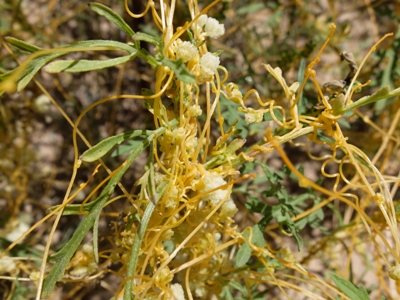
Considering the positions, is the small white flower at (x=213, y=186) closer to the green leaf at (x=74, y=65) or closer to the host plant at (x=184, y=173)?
the host plant at (x=184, y=173)

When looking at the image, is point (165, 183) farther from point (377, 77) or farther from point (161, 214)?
point (377, 77)

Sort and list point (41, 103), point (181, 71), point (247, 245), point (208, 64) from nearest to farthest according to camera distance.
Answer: point (181, 71)
point (208, 64)
point (247, 245)
point (41, 103)

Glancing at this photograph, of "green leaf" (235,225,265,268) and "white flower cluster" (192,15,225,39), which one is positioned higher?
"white flower cluster" (192,15,225,39)

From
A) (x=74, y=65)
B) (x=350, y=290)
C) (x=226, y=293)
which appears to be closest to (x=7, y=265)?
(x=226, y=293)

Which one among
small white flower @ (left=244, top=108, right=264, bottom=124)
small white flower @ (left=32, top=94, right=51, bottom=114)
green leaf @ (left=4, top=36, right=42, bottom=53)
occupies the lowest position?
small white flower @ (left=32, top=94, right=51, bottom=114)

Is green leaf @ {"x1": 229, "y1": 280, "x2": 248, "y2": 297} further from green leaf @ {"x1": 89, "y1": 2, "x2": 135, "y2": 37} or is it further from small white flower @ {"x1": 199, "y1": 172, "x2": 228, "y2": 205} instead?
green leaf @ {"x1": 89, "y1": 2, "x2": 135, "y2": 37}

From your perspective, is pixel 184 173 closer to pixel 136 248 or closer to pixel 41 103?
pixel 136 248

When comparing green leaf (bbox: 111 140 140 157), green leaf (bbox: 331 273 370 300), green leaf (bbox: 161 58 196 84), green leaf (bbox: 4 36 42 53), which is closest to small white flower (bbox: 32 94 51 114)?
green leaf (bbox: 111 140 140 157)

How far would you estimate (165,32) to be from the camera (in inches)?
28.9

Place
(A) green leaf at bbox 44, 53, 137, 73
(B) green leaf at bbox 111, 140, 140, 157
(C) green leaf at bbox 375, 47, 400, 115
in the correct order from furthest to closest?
(C) green leaf at bbox 375, 47, 400, 115 → (B) green leaf at bbox 111, 140, 140, 157 → (A) green leaf at bbox 44, 53, 137, 73

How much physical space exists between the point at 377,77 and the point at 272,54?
0.35 meters

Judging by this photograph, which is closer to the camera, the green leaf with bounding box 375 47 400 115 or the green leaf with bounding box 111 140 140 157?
the green leaf with bounding box 111 140 140 157

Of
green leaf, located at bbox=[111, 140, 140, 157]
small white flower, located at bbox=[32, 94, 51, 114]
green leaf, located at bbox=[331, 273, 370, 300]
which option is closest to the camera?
green leaf, located at bbox=[331, 273, 370, 300]

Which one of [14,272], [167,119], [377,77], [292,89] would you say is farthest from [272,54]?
[14,272]
